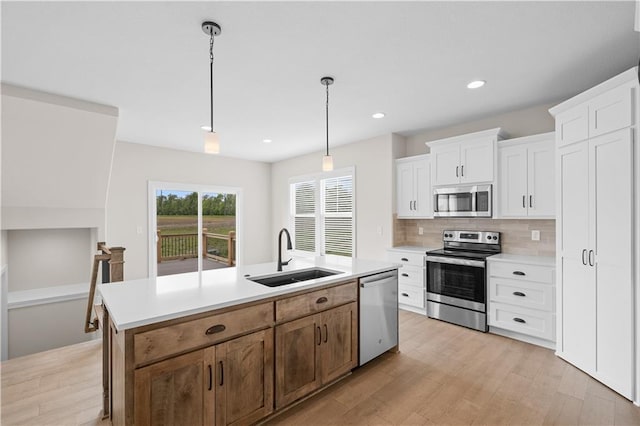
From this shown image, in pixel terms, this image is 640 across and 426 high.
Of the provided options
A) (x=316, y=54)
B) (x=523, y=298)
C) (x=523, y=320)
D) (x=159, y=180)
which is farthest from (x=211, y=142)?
(x=159, y=180)

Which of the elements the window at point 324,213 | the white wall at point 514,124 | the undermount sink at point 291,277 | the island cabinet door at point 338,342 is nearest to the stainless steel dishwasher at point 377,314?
the island cabinet door at point 338,342

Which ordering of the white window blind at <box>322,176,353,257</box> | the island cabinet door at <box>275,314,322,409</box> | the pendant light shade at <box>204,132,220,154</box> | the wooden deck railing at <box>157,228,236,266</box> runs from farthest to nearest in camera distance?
1. the wooden deck railing at <box>157,228,236,266</box>
2. the white window blind at <box>322,176,353,257</box>
3. the pendant light shade at <box>204,132,220,154</box>
4. the island cabinet door at <box>275,314,322,409</box>

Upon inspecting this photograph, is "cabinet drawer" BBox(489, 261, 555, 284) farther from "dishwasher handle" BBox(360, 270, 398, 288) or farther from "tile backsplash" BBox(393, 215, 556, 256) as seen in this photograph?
"dishwasher handle" BBox(360, 270, 398, 288)

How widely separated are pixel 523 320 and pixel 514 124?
2.31 metres

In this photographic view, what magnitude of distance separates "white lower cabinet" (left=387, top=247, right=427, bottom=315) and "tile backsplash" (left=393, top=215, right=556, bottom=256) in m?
0.31

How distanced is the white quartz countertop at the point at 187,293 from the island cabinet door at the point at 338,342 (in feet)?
0.95

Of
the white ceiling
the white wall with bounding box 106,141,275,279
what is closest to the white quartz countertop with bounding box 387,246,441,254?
the white ceiling

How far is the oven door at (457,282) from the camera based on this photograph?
356 centimetres

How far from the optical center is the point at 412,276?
13.9 feet

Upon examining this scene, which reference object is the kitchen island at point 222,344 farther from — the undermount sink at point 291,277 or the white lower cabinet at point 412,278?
the white lower cabinet at point 412,278

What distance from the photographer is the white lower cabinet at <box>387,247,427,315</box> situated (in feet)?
13.6

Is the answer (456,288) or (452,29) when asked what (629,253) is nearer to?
(456,288)

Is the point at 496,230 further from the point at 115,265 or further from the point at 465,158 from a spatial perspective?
the point at 115,265

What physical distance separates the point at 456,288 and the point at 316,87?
2887mm
